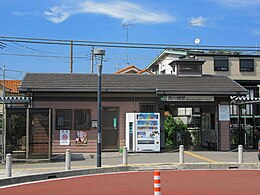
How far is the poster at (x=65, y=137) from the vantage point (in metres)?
22.6

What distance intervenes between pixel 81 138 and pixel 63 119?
1.55 metres

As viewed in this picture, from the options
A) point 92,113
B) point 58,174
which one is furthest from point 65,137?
point 58,174

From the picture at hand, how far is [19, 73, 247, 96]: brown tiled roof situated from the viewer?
74.7ft

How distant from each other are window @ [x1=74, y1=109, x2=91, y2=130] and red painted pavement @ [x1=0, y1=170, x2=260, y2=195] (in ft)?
28.6

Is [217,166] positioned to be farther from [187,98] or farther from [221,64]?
[221,64]

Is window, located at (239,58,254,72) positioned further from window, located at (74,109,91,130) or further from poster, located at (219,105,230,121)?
window, located at (74,109,91,130)

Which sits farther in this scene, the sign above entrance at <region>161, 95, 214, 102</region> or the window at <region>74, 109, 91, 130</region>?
the sign above entrance at <region>161, 95, 214, 102</region>

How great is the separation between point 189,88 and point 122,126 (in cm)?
471

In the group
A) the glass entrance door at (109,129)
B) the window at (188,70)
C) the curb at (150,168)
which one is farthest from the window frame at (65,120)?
the window at (188,70)

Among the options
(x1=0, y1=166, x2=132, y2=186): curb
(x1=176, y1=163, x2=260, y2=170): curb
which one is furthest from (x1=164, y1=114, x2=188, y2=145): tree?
(x1=0, y1=166, x2=132, y2=186): curb

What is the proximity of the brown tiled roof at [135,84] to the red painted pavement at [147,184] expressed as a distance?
9065 millimetres

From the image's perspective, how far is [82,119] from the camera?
23000mm

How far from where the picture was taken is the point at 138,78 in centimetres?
2602

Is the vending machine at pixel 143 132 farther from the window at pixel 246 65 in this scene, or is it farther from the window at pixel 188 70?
the window at pixel 246 65
